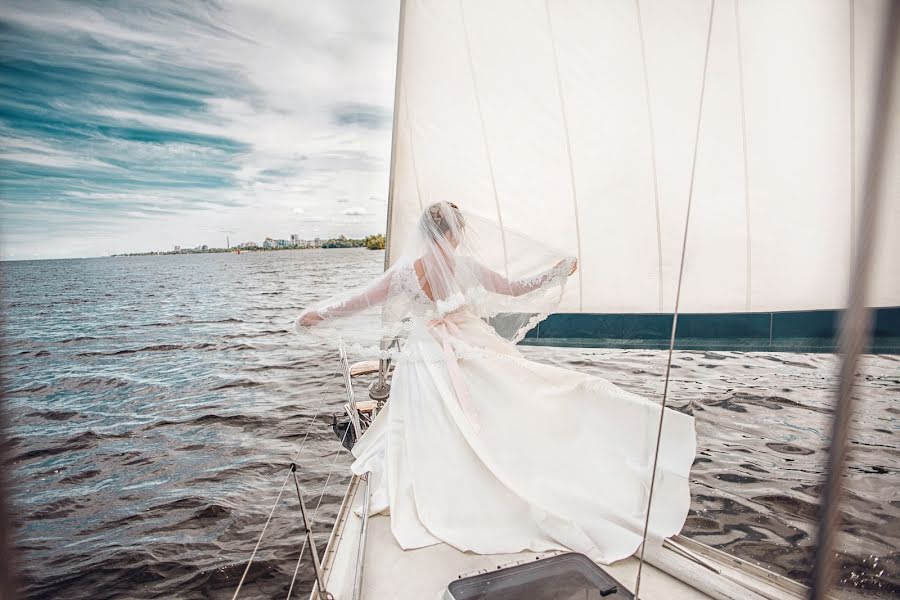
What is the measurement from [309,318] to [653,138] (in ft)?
6.30

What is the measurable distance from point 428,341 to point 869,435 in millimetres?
3134

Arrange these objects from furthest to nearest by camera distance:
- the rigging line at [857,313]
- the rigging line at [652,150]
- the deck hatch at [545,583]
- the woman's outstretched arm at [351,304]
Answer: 1. the woman's outstretched arm at [351,304]
2. the rigging line at [652,150]
3. the deck hatch at [545,583]
4. the rigging line at [857,313]

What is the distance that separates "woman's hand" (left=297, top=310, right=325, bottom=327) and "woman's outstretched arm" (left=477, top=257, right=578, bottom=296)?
0.85 meters

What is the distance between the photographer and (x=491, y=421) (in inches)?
83.7

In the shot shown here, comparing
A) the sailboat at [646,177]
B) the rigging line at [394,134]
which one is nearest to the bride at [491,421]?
the sailboat at [646,177]

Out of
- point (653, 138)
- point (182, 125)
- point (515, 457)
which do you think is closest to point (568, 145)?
point (653, 138)

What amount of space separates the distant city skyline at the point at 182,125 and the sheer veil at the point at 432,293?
84.0ft

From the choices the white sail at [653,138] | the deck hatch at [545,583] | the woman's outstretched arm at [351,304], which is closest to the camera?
the deck hatch at [545,583]

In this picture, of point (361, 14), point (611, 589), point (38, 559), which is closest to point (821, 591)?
point (611, 589)

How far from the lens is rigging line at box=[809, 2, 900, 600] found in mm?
496

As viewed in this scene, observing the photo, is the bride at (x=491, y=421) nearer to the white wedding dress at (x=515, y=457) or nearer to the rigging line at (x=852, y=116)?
the white wedding dress at (x=515, y=457)

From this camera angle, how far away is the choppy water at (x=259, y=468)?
240 centimetres

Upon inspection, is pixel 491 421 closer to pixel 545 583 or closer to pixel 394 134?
pixel 545 583

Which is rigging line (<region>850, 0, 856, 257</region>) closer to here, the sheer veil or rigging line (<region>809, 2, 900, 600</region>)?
the sheer veil
